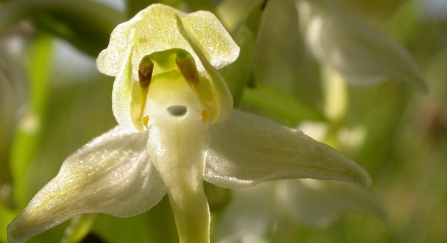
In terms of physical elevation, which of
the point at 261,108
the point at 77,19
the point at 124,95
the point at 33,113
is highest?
the point at 124,95

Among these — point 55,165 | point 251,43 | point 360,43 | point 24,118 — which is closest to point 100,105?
point 55,165

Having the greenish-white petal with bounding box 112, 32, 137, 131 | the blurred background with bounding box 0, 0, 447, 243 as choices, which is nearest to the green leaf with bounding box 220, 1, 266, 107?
the blurred background with bounding box 0, 0, 447, 243

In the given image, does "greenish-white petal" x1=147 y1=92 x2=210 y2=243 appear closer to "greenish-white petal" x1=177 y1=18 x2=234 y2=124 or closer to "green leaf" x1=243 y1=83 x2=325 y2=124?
"greenish-white petal" x1=177 y1=18 x2=234 y2=124

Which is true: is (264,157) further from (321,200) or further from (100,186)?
(321,200)

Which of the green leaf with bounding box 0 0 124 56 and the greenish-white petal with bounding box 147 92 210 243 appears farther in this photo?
the green leaf with bounding box 0 0 124 56

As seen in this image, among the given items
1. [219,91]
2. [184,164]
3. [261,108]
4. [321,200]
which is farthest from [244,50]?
[321,200]

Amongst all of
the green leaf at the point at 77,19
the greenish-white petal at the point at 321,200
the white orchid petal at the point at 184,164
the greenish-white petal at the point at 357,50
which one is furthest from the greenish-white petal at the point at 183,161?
the greenish-white petal at the point at 321,200
